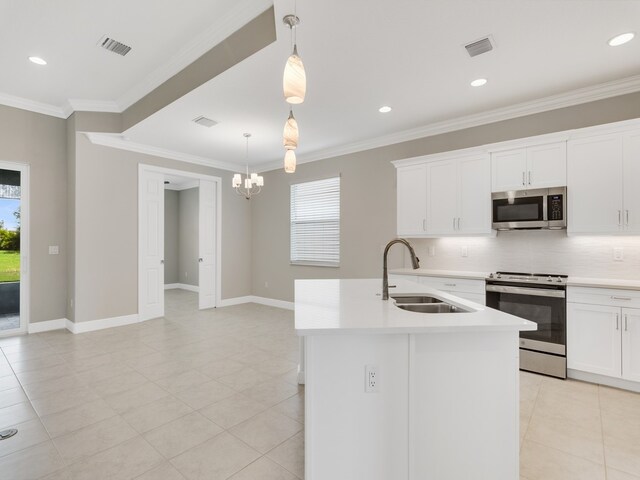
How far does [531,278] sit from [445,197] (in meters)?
1.32

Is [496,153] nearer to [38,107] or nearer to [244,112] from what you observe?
[244,112]

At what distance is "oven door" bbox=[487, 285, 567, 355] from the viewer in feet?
10.0

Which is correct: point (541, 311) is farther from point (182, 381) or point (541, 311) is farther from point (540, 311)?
point (182, 381)

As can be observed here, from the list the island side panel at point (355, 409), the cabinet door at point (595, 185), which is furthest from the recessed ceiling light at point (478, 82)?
→ the island side panel at point (355, 409)

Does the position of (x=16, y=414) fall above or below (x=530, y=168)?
below

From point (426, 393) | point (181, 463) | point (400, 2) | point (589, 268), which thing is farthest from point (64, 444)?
point (589, 268)

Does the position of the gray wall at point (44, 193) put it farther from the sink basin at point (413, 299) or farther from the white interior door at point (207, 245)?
the sink basin at point (413, 299)

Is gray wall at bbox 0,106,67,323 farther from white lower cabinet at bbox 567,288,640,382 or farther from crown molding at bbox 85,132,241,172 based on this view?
white lower cabinet at bbox 567,288,640,382

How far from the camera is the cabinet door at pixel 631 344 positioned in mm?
2738

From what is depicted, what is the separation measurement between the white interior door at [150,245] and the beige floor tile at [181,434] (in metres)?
3.51

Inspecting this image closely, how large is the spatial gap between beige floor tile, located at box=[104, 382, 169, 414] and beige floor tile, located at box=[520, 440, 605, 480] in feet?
8.88

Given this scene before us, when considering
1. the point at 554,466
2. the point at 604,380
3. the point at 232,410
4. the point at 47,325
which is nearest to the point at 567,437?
the point at 554,466

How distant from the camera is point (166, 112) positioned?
389 cm

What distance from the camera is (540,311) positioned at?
3.17m
